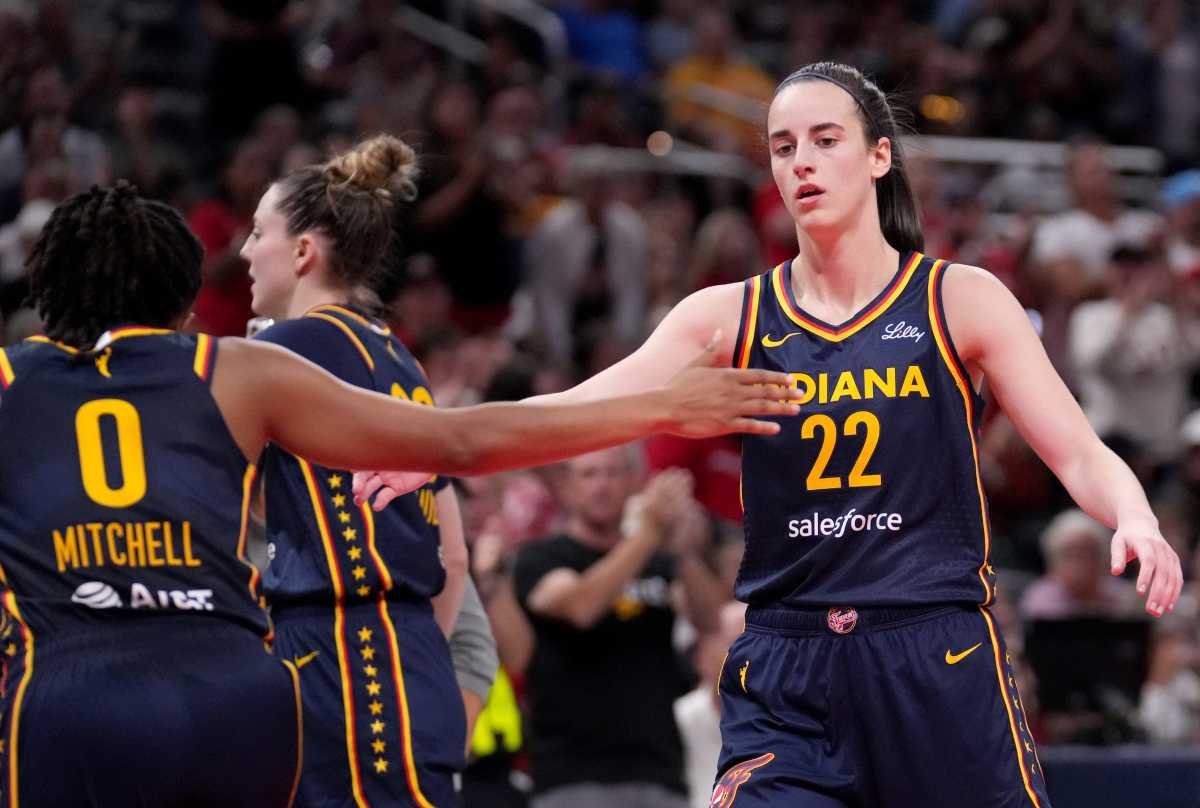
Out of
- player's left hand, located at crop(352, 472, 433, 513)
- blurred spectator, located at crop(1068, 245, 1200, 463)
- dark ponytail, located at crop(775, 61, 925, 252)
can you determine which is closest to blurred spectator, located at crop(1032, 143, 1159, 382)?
blurred spectator, located at crop(1068, 245, 1200, 463)

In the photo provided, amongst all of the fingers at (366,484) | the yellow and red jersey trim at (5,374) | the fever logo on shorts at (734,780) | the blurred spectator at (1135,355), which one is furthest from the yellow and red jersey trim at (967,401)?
the blurred spectator at (1135,355)

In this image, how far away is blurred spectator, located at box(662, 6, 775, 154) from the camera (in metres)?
14.5

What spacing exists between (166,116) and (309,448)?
30.1 ft

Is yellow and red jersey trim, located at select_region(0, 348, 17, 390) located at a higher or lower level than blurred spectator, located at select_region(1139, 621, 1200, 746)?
higher

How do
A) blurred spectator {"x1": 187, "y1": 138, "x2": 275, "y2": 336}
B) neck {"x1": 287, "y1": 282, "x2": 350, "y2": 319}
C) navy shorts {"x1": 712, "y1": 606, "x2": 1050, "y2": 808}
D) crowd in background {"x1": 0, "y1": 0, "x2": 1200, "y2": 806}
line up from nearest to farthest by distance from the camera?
navy shorts {"x1": 712, "y1": 606, "x2": 1050, "y2": 808} < neck {"x1": 287, "y1": 282, "x2": 350, "y2": 319} < crowd in background {"x1": 0, "y1": 0, "x2": 1200, "y2": 806} < blurred spectator {"x1": 187, "y1": 138, "x2": 275, "y2": 336}

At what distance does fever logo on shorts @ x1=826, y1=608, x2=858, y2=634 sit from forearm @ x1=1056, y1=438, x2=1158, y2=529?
58 cm

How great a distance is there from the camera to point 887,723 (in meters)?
4.18

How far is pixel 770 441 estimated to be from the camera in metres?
4.39

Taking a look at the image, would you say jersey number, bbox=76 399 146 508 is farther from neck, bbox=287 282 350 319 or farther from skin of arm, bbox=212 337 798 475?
neck, bbox=287 282 350 319

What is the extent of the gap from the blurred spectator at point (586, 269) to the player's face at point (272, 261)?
663 centimetres

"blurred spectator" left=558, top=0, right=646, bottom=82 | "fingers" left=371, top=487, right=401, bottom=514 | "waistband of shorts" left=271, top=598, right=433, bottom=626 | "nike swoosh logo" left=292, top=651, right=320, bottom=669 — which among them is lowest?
"nike swoosh logo" left=292, top=651, right=320, bottom=669

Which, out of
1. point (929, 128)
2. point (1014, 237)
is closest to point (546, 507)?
point (1014, 237)

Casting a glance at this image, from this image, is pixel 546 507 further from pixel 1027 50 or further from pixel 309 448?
pixel 1027 50

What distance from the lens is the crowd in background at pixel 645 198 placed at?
28.4ft
